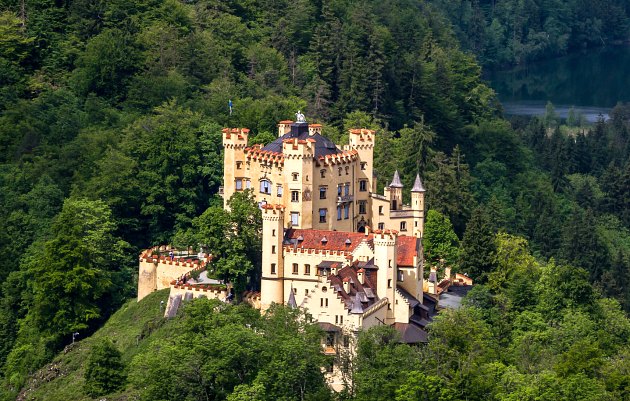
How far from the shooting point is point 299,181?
410ft

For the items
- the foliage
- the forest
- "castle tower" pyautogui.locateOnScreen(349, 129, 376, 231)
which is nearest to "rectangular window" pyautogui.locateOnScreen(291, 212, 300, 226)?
the forest

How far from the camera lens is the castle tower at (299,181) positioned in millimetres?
124812

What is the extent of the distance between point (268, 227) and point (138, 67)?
49.6m

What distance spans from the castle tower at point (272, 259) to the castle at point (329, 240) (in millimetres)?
60

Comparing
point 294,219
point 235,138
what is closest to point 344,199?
point 294,219

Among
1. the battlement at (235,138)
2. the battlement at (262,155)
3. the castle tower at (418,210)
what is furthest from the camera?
the castle tower at (418,210)

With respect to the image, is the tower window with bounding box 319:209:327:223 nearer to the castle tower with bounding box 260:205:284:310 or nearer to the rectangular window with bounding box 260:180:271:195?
the rectangular window with bounding box 260:180:271:195

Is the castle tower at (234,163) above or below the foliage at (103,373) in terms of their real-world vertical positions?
above

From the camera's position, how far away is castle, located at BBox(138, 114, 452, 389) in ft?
381

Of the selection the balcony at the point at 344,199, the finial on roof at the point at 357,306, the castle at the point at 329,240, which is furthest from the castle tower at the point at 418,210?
the finial on roof at the point at 357,306

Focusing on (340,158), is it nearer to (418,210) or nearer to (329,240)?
(418,210)

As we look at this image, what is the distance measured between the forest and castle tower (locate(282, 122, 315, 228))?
4.78 metres

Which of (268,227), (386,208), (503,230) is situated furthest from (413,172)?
(268,227)

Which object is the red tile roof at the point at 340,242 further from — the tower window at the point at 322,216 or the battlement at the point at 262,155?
the battlement at the point at 262,155
